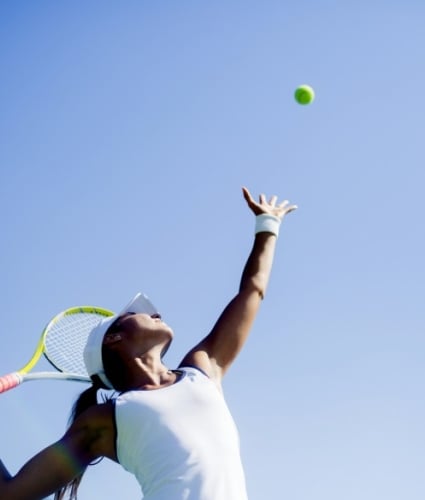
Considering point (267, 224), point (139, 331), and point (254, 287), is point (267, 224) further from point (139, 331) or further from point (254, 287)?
point (139, 331)

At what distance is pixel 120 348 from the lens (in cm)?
531

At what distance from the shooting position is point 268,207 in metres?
6.30

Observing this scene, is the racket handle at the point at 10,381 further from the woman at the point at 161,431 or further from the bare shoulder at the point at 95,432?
the bare shoulder at the point at 95,432

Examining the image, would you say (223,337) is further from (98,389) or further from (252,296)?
(98,389)

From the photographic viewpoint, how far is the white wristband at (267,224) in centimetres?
592

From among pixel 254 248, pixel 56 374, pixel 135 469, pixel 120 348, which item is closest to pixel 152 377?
pixel 120 348

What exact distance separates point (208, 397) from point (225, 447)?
37cm

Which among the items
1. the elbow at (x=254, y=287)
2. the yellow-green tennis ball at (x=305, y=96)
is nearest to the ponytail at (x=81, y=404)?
the elbow at (x=254, y=287)

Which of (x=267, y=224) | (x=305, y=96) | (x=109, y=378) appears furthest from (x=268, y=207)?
(x=305, y=96)

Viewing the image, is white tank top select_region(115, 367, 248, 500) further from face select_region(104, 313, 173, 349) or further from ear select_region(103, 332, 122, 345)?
ear select_region(103, 332, 122, 345)

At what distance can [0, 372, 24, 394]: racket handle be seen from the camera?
6.85 meters

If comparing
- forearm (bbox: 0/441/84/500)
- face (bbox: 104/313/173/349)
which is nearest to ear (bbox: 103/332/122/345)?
face (bbox: 104/313/173/349)

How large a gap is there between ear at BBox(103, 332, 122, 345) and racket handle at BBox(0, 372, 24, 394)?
1834 mm

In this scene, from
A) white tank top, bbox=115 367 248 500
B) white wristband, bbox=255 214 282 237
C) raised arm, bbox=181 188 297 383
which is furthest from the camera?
white wristband, bbox=255 214 282 237
